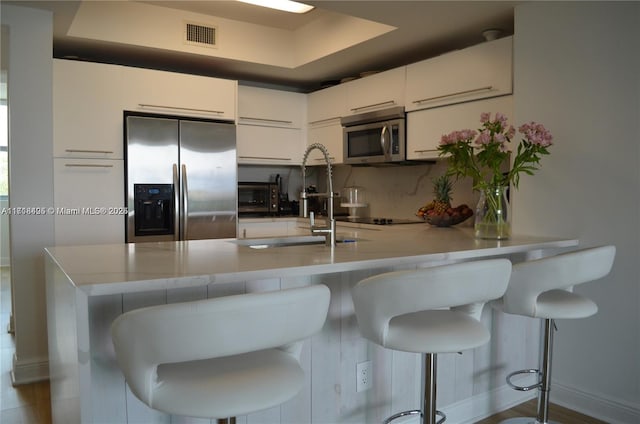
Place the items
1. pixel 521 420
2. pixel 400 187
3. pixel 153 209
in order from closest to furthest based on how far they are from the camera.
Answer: pixel 521 420
pixel 153 209
pixel 400 187

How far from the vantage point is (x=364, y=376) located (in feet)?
7.04

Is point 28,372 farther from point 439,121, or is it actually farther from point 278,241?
point 439,121

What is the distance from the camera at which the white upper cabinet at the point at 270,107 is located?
4.40 meters

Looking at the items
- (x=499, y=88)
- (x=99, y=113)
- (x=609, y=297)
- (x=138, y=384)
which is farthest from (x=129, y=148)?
(x=609, y=297)

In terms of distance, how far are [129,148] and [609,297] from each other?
315 cm

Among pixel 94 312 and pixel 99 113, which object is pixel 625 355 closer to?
pixel 94 312

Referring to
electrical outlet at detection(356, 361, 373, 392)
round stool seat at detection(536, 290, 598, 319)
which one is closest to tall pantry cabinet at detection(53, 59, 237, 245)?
electrical outlet at detection(356, 361, 373, 392)

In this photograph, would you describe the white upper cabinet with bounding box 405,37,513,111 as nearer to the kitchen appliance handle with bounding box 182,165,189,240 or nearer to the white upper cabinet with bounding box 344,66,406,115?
the white upper cabinet with bounding box 344,66,406,115

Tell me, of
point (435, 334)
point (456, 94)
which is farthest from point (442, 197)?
point (435, 334)

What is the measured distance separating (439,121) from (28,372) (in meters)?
3.01

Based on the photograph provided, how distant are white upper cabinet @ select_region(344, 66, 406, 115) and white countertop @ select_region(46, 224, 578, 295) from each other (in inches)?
60.5

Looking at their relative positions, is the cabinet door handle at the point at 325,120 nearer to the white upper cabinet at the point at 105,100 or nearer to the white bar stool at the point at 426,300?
the white upper cabinet at the point at 105,100

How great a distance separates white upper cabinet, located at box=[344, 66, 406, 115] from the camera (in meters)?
3.72

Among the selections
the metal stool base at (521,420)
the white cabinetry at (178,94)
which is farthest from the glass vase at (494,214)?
the white cabinetry at (178,94)
